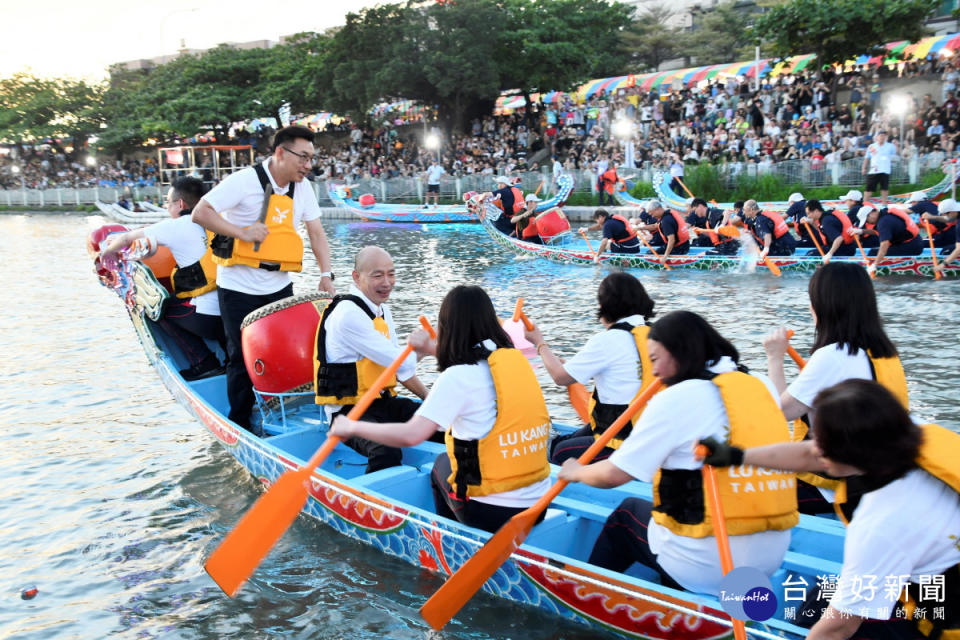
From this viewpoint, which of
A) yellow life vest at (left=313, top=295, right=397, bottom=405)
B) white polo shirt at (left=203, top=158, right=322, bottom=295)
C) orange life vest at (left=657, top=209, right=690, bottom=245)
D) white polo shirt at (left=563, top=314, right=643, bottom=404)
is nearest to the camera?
white polo shirt at (left=563, top=314, right=643, bottom=404)

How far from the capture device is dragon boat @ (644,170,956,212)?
57.0 feet

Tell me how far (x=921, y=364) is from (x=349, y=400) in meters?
6.38

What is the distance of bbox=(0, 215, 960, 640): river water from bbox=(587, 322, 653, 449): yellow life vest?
1192 millimetres

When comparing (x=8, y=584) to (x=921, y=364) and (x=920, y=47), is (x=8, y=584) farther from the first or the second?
(x=920, y=47)

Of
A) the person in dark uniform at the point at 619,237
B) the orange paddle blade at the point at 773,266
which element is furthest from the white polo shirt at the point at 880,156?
the person in dark uniform at the point at 619,237

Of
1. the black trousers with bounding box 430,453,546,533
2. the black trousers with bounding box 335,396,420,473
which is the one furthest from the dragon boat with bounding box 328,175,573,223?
the black trousers with bounding box 430,453,546,533

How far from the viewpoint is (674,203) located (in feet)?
69.6

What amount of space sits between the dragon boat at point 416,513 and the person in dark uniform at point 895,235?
8.77 metres

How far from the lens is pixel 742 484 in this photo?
3.10m

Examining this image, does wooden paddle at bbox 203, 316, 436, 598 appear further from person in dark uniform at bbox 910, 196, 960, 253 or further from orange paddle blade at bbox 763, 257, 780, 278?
person in dark uniform at bbox 910, 196, 960, 253

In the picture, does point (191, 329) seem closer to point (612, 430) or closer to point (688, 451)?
point (612, 430)

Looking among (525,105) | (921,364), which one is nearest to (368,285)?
(921,364)

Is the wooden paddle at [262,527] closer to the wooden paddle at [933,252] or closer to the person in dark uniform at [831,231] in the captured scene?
the person in dark uniform at [831,231]

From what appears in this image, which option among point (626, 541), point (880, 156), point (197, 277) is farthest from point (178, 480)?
point (880, 156)
